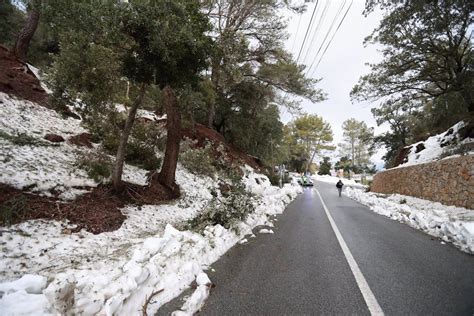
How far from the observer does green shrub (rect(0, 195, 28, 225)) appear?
377 cm

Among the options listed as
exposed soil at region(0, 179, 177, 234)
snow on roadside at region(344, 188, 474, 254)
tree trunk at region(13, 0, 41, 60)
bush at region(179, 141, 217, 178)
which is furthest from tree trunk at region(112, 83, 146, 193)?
tree trunk at region(13, 0, 41, 60)

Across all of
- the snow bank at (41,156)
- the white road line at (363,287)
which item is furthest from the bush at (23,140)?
the white road line at (363,287)

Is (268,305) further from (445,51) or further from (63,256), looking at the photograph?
(445,51)

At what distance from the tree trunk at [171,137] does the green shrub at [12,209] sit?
4078 mm

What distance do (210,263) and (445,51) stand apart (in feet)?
47.8

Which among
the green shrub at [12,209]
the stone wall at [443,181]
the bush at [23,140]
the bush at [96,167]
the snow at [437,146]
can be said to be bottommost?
the green shrub at [12,209]

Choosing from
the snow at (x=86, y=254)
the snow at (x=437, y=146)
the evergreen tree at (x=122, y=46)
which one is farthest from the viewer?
the snow at (x=437, y=146)

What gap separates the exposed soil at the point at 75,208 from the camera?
13.3ft

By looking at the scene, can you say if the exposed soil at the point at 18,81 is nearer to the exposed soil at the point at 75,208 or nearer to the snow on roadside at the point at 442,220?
the exposed soil at the point at 75,208

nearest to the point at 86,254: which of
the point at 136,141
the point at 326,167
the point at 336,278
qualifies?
the point at 336,278

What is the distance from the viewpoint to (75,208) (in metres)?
4.90

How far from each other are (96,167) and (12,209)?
2746mm

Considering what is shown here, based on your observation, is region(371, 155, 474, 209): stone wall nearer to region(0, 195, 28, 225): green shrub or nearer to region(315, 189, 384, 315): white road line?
region(315, 189, 384, 315): white road line

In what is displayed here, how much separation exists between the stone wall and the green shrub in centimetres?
1217
